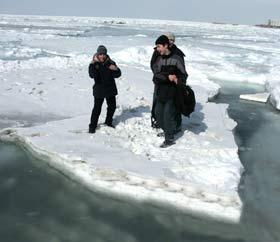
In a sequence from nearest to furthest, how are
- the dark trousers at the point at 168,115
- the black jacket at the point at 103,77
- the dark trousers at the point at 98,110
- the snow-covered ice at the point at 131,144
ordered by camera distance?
the snow-covered ice at the point at 131,144, the dark trousers at the point at 168,115, the black jacket at the point at 103,77, the dark trousers at the point at 98,110

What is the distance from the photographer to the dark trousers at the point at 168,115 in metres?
6.44

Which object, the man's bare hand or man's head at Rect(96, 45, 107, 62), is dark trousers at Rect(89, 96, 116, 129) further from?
man's head at Rect(96, 45, 107, 62)

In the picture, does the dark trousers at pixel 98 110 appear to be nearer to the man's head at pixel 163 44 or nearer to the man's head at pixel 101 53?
the man's head at pixel 101 53

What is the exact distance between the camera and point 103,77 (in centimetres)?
687

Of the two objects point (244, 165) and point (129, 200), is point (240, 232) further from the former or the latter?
point (244, 165)

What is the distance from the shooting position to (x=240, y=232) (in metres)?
4.34

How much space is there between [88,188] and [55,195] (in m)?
0.42

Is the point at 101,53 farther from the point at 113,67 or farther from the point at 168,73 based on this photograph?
the point at 168,73

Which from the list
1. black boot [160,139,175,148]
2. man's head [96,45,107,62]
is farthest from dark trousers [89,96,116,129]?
black boot [160,139,175,148]

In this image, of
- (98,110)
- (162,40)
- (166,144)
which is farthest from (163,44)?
(98,110)

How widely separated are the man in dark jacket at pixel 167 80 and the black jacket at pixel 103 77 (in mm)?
728

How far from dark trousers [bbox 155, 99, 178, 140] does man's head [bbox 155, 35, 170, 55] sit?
2.41 feet

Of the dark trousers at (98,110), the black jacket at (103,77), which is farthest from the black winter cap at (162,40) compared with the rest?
the dark trousers at (98,110)

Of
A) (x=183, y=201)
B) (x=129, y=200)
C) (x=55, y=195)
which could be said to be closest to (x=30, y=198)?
(x=55, y=195)
